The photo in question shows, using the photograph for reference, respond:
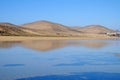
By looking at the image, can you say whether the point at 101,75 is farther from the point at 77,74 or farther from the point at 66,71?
the point at 66,71

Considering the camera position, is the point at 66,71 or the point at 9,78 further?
the point at 66,71

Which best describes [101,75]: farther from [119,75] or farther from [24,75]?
[24,75]

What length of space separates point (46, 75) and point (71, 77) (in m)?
1.03

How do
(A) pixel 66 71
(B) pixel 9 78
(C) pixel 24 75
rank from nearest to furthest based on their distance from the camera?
(B) pixel 9 78 → (C) pixel 24 75 → (A) pixel 66 71

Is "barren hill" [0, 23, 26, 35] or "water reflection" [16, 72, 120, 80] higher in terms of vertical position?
"barren hill" [0, 23, 26, 35]

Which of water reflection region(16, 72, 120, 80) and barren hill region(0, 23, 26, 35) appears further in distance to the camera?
barren hill region(0, 23, 26, 35)

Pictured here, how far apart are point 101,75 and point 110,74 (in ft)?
1.54

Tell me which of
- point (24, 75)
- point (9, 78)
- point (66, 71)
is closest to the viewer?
point (9, 78)

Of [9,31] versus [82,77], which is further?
[9,31]

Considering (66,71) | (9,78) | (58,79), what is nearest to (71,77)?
(58,79)

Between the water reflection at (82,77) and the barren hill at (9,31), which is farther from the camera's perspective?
the barren hill at (9,31)

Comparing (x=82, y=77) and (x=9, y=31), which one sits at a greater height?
(x=9, y=31)

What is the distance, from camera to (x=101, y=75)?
1138cm

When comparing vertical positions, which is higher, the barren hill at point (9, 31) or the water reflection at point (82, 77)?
the barren hill at point (9, 31)
